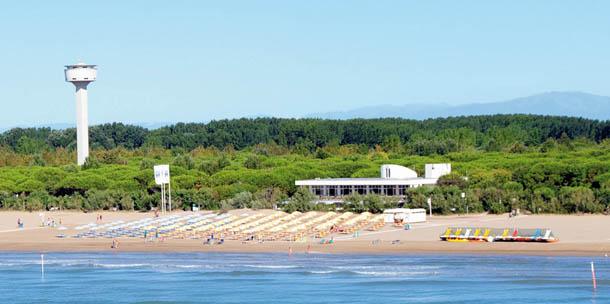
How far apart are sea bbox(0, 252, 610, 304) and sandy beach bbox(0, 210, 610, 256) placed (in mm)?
1799

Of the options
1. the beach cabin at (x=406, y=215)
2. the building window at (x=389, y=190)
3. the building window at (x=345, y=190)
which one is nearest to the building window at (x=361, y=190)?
the building window at (x=345, y=190)

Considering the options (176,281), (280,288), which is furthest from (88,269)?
(280,288)

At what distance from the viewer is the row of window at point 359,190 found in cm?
8338

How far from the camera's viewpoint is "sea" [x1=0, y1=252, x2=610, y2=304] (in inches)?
1820

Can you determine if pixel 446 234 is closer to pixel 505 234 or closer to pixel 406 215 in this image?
pixel 505 234

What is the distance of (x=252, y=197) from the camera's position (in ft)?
283

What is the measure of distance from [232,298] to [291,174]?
4512 cm

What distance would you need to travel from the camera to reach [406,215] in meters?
72.0

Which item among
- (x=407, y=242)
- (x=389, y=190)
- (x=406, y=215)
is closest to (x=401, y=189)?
(x=389, y=190)

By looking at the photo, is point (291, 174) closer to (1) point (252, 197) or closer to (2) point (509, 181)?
(1) point (252, 197)

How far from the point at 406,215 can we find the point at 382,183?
460 inches

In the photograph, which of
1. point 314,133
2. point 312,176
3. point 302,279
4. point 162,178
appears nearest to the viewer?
point 302,279

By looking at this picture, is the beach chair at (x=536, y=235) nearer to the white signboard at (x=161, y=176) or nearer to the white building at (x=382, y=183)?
the white building at (x=382, y=183)

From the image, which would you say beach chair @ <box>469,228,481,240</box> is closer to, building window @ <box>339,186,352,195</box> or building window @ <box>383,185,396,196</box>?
building window @ <box>383,185,396,196</box>
